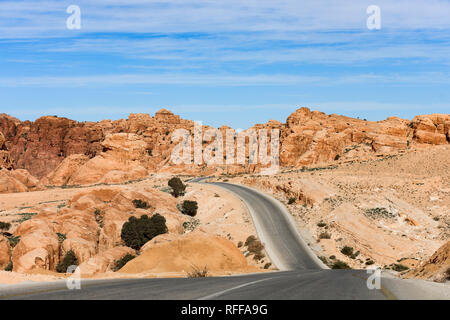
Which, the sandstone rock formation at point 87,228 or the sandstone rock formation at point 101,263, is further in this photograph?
the sandstone rock formation at point 87,228

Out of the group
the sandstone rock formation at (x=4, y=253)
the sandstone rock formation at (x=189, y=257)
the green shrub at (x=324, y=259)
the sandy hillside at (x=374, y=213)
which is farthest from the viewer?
the sandy hillside at (x=374, y=213)

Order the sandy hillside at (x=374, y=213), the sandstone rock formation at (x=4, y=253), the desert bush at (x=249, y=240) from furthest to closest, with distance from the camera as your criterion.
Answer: the desert bush at (x=249, y=240), the sandy hillside at (x=374, y=213), the sandstone rock formation at (x=4, y=253)

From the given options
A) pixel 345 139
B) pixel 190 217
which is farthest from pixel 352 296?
pixel 345 139

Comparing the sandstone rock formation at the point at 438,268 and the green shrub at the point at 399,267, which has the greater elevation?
the sandstone rock formation at the point at 438,268

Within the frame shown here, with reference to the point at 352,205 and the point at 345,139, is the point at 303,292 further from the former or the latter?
the point at 345,139

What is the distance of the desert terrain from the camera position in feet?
123

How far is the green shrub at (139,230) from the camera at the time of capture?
165 ft

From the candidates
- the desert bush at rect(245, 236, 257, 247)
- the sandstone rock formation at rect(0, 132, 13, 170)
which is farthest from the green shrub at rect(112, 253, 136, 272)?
the sandstone rock formation at rect(0, 132, 13, 170)

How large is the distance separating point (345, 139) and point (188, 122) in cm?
7865

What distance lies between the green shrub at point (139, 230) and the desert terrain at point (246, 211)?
→ 1046mm

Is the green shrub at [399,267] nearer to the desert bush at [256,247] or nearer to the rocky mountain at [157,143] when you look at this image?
the desert bush at [256,247]

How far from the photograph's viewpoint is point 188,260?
35.1m

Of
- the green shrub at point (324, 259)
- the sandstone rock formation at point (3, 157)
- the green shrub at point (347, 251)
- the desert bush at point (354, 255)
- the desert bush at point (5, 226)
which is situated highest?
the sandstone rock formation at point (3, 157)

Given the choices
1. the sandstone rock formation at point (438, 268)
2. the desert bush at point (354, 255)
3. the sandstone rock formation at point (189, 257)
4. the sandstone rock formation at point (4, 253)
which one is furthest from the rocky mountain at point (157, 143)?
the sandstone rock formation at point (438, 268)
